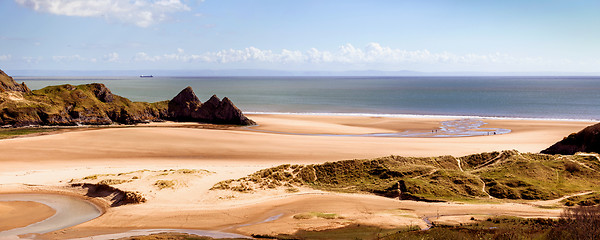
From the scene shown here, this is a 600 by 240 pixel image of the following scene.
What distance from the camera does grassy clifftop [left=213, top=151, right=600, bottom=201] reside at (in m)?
22.7

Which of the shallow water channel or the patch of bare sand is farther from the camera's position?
the patch of bare sand

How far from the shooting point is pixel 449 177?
2406 centimetres

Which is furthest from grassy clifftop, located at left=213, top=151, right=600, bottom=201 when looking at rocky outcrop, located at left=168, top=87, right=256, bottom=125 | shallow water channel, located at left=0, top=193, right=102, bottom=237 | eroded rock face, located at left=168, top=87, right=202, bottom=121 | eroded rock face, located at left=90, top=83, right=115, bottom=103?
eroded rock face, located at left=90, top=83, right=115, bottom=103

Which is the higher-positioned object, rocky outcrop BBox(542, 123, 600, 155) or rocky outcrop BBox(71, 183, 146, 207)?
rocky outcrop BBox(542, 123, 600, 155)

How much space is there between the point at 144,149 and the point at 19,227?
1841cm

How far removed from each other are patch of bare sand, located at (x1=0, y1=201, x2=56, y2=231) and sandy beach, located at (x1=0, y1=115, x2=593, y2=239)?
0.47 metres

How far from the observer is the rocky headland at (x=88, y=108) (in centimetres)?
4892

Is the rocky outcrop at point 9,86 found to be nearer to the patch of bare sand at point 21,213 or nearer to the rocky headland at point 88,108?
the rocky headland at point 88,108

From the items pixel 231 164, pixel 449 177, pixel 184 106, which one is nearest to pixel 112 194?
pixel 231 164

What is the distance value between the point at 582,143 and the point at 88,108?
48.4 meters

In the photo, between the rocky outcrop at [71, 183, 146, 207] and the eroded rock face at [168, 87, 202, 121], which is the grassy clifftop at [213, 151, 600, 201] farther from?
the eroded rock face at [168, 87, 202, 121]

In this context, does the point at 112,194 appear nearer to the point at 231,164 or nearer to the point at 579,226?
the point at 231,164

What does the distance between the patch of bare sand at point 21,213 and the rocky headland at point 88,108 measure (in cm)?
2952

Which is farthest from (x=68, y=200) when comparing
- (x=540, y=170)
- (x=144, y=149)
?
(x=540, y=170)
